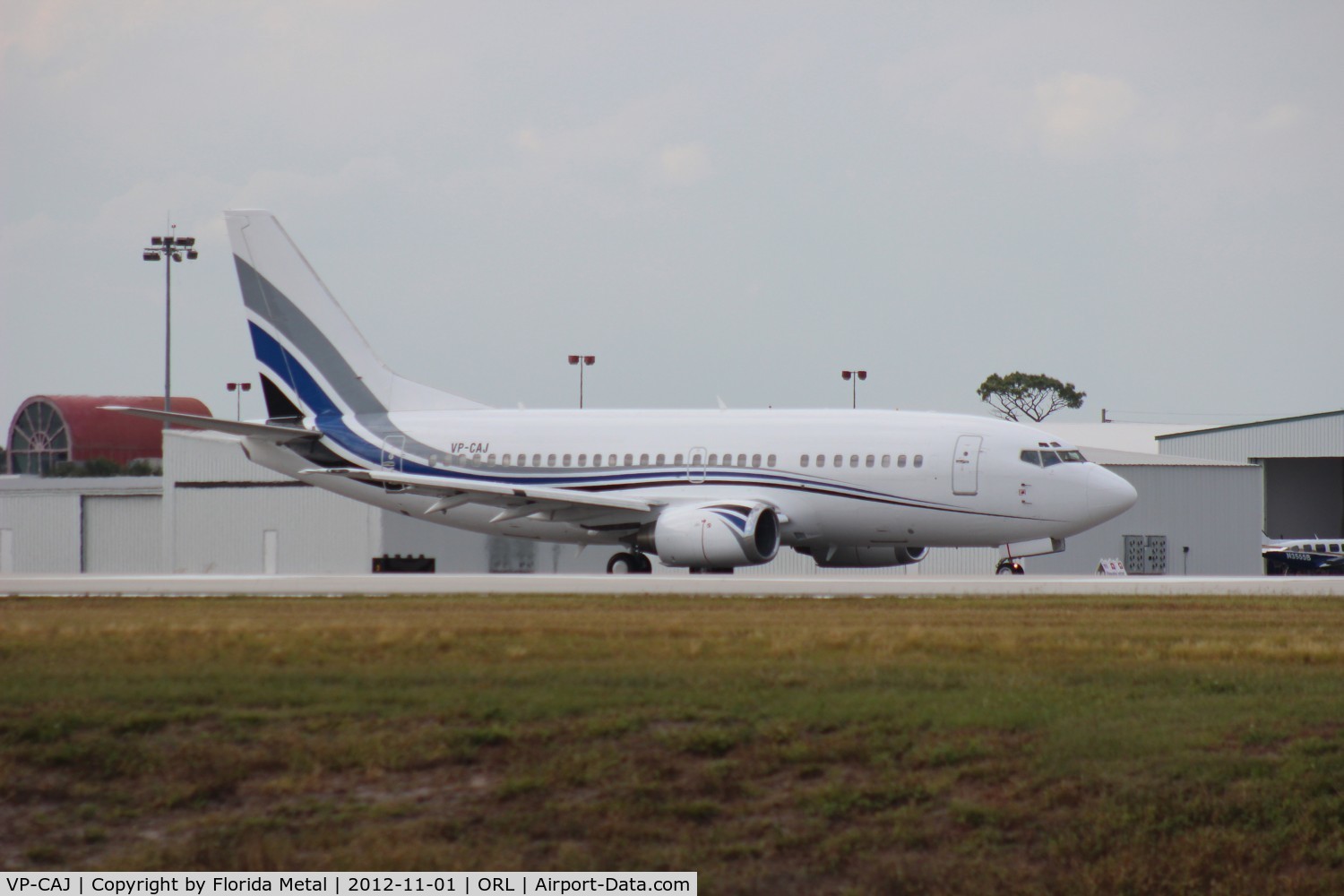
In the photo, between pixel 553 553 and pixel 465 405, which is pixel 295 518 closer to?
pixel 553 553

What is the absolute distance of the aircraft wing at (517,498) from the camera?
4034 cm

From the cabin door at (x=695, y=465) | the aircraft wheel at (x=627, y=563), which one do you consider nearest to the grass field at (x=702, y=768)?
the cabin door at (x=695, y=465)

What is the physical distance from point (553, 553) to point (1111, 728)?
40.1m

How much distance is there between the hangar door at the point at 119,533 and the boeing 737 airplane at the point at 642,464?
1940 centimetres

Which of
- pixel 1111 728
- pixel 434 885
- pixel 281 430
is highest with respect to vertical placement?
pixel 281 430

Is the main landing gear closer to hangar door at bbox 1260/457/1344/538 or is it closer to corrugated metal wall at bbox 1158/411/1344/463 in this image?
corrugated metal wall at bbox 1158/411/1344/463

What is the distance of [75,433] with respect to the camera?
10644cm

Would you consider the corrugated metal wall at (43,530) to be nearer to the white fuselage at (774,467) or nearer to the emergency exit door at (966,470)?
the white fuselage at (774,467)

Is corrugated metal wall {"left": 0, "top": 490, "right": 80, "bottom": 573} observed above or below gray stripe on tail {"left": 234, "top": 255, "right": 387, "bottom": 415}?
below

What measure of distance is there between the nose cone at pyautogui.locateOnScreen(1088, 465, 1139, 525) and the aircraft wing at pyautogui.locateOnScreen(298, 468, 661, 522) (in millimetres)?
10168

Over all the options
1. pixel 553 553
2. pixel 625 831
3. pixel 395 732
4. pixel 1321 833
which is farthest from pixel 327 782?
pixel 553 553

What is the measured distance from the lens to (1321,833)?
538 inches

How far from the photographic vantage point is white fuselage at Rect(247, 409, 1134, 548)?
38.4 meters

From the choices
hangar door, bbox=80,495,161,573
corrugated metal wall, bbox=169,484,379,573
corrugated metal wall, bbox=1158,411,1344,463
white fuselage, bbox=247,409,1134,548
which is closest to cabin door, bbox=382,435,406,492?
white fuselage, bbox=247,409,1134,548
